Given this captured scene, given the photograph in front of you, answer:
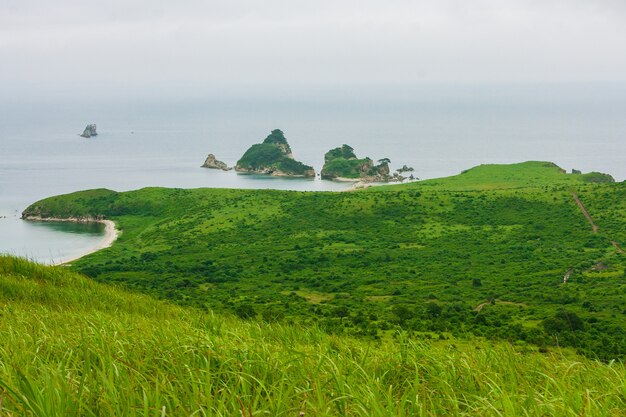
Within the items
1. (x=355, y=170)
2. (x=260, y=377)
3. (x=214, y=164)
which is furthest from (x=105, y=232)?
(x=260, y=377)

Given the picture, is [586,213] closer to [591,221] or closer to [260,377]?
[591,221]

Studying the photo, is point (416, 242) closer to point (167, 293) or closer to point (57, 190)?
point (167, 293)

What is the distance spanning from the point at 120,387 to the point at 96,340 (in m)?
2.24

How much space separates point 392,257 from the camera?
206ft

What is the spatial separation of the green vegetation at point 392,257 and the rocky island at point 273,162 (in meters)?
42.9

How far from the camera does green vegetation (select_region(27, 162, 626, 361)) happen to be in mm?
34031

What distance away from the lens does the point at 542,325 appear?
3256cm

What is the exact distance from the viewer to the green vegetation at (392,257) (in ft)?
112

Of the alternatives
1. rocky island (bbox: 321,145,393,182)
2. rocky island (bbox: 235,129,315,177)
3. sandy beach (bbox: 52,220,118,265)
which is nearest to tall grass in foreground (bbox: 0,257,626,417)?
sandy beach (bbox: 52,220,118,265)

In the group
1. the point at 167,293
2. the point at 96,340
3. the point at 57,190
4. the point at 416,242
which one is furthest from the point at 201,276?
the point at 57,190

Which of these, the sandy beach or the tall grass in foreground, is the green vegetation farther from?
the tall grass in foreground

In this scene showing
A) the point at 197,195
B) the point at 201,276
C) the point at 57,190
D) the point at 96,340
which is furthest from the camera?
the point at 57,190

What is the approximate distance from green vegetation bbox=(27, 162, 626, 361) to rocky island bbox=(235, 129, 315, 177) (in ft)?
141

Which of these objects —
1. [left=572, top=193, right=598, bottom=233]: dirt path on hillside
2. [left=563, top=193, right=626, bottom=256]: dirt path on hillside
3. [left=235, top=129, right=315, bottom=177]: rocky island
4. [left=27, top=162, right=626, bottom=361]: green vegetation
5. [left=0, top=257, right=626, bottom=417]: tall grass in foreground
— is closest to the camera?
[left=0, top=257, right=626, bottom=417]: tall grass in foreground
